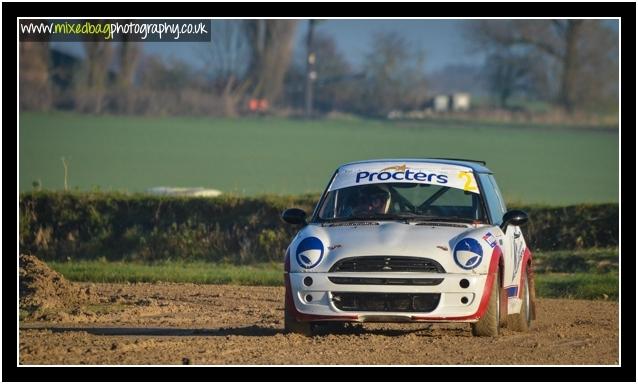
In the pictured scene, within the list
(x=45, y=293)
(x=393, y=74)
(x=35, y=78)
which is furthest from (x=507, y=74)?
(x=45, y=293)

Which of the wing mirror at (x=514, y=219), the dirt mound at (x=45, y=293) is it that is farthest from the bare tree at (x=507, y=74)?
the wing mirror at (x=514, y=219)

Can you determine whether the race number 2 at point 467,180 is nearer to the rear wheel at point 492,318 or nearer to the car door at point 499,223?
the car door at point 499,223

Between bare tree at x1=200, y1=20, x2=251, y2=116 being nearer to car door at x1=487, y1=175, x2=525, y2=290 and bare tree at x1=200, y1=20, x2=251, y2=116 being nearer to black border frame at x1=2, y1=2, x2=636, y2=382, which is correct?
black border frame at x1=2, y1=2, x2=636, y2=382

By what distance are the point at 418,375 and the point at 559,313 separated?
6080mm

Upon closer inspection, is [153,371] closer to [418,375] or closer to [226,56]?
[418,375]

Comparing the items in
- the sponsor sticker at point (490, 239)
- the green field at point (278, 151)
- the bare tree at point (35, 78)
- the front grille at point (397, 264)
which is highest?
the bare tree at point (35, 78)

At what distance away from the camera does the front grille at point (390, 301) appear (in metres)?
12.6

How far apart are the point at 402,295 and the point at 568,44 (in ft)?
167

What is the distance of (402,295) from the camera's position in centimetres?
A: 1255

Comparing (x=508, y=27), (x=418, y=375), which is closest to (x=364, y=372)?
(x=418, y=375)

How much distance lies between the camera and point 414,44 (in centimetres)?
8162

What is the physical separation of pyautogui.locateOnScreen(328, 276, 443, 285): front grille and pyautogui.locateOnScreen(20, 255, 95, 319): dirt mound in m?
4.05

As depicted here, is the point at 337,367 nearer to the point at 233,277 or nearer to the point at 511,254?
the point at 511,254

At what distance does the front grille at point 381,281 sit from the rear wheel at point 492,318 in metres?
0.59
